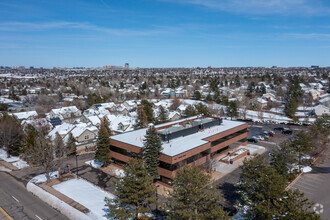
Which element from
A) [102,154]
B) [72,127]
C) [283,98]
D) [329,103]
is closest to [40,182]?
[102,154]

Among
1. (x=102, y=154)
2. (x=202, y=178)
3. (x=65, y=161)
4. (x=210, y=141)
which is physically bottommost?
(x=65, y=161)

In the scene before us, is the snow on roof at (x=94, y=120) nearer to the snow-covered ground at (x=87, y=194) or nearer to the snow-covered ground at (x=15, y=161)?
the snow-covered ground at (x=15, y=161)

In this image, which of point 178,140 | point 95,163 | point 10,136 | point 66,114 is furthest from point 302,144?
point 66,114

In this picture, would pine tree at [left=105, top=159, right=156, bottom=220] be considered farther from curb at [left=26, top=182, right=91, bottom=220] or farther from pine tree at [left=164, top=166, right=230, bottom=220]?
curb at [left=26, top=182, right=91, bottom=220]

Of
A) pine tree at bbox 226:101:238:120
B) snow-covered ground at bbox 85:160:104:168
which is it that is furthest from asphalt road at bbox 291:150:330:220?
pine tree at bbox 226:101:238:120

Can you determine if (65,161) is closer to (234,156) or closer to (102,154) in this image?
(102,154)

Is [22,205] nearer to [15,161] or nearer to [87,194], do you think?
[87,194]
